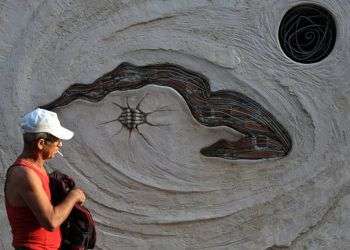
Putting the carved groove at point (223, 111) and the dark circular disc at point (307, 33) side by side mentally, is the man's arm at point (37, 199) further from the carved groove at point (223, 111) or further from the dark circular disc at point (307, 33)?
the dark circular disc at point (307, 33)

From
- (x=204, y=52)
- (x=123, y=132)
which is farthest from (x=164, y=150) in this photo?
(x=204, y=52)

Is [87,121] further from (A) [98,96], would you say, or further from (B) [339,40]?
(B) [339,40]

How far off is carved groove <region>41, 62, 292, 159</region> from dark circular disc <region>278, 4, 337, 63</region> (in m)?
0.43

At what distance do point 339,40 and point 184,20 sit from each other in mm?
995

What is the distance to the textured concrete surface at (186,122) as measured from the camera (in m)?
5.71

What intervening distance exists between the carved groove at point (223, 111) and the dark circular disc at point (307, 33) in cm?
43

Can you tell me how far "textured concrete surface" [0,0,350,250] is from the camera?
5711 mm

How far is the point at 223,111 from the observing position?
225 inches

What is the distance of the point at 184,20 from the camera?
5754 millimetres

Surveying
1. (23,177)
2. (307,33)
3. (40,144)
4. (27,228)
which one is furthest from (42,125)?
(307,33)

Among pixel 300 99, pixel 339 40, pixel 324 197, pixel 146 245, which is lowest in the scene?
pixel 146 245

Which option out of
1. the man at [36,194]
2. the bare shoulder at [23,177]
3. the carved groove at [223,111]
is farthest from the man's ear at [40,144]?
the carved groove at [223,111]

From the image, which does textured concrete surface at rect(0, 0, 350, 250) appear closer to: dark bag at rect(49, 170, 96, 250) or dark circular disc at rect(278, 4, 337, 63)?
dark circular disc at rect(278, 4, 337, 63)

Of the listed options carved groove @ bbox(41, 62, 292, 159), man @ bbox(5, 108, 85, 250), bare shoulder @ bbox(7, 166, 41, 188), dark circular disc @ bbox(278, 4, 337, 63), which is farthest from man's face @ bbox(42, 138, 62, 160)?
dark circular disc @ bbox(278, 4, 337, 63)
